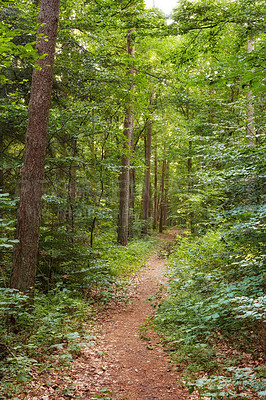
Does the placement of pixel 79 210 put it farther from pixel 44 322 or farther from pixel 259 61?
pixel 259 61

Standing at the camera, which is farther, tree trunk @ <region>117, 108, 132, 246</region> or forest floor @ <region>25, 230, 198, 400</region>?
tree trunk @ <region>117, 108, 132, 246</region>

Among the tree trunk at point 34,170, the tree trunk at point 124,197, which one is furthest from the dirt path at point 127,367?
the tree trunk at point 124,197

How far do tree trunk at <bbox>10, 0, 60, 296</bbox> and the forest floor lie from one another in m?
1.75

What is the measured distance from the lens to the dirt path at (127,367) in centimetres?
378

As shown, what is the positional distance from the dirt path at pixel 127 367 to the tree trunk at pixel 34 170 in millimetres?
1780

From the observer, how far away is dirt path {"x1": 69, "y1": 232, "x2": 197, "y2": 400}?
12.4ft

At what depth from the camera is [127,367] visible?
454cm

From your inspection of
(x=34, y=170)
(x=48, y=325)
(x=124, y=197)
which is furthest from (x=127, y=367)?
(x=124, y=197)

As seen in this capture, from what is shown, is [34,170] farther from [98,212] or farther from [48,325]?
[98,212]

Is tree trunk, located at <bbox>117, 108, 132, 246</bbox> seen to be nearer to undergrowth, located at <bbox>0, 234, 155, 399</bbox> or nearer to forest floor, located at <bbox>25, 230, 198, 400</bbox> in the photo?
undergrowth, located at <bbox>0, 234, 155, 399</bbox>

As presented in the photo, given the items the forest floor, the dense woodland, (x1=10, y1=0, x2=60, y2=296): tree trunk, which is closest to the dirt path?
the forest floor

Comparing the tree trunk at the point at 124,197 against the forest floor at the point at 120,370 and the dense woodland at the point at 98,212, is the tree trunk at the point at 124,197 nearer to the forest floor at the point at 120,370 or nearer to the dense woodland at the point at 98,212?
the dense woodland at the point at 98,212

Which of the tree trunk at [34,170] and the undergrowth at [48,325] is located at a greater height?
the tree trunk at [34,170]

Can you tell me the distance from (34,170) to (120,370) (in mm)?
3907
